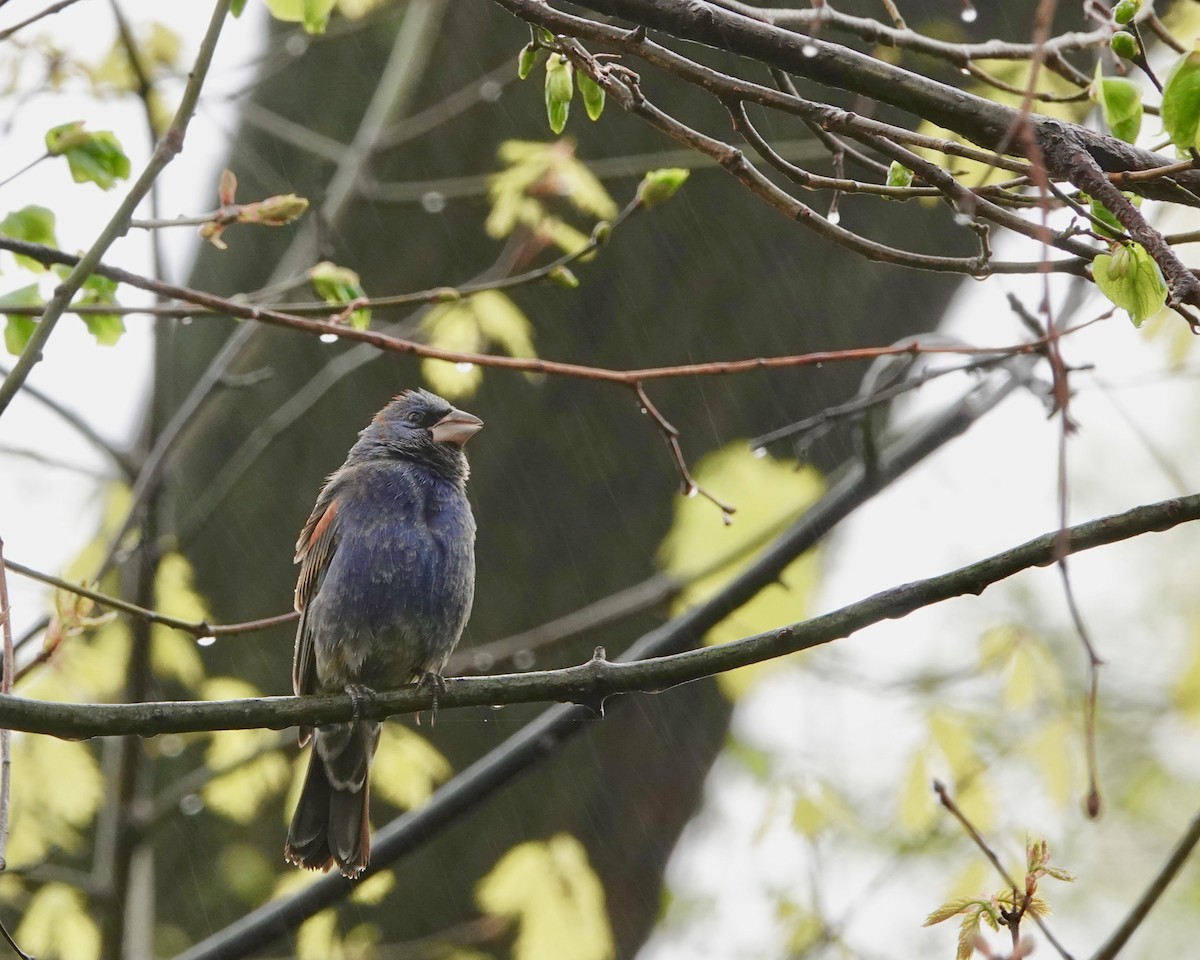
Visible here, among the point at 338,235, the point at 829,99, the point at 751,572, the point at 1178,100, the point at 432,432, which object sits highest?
the point at 338,235

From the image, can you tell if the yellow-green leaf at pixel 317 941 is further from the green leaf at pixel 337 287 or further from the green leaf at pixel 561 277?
the green leaf at pixel 561 277

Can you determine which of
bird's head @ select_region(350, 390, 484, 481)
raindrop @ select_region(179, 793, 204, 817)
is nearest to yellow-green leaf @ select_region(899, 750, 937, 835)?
bird's head @ select_region(350, 390, 484, 481)

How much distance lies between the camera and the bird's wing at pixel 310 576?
427cm

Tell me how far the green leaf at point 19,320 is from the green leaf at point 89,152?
300 millimetres

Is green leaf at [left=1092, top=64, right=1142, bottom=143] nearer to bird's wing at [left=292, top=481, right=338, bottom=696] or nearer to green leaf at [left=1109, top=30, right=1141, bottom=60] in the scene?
green leaf at [left=1109, top=30, right=1141, bottom=60]

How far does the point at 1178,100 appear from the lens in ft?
6.05

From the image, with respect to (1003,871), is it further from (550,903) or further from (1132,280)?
A: (550,903)

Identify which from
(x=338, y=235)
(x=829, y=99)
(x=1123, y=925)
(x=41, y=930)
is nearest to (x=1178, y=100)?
(x=1123, y=925)

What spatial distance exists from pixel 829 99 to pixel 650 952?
349cm

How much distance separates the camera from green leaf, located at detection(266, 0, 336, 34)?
9.12 feet

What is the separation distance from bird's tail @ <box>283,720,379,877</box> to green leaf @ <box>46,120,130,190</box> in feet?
5.66

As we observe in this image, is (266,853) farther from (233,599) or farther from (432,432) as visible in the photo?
(432,432)

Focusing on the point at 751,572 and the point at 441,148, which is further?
the point at 441,148

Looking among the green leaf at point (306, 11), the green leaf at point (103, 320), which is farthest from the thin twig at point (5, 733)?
the green leaf at point (306, 11)
